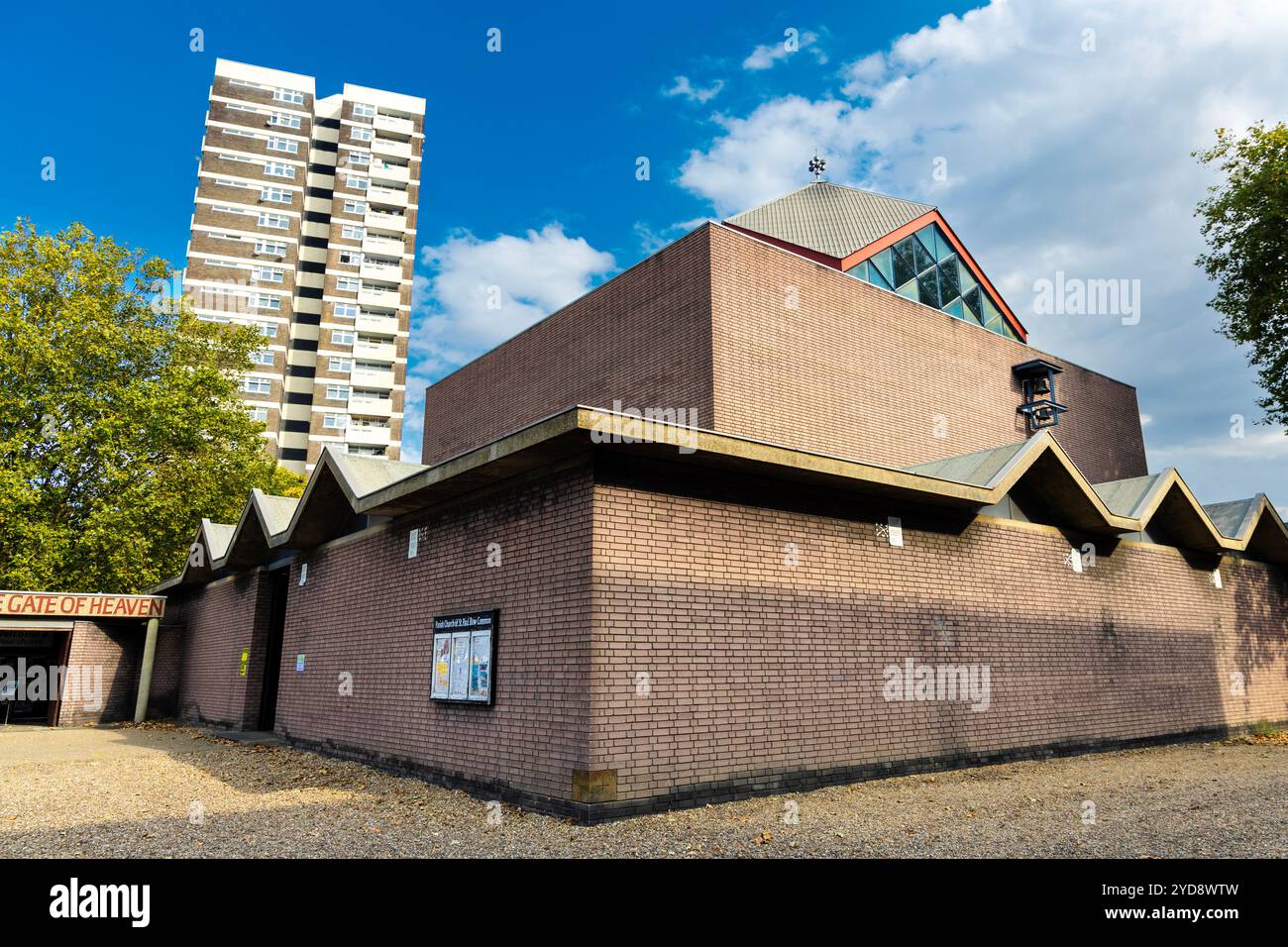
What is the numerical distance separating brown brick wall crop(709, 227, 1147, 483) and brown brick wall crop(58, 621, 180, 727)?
19238mm

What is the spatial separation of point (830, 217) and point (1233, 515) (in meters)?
13.0

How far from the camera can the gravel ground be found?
22.8ft

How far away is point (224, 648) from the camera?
66.1 feet

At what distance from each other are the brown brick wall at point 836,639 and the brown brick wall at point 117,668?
20745mm

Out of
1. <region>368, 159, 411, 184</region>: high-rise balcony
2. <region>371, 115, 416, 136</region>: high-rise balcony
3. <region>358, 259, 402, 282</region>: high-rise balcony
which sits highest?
<region>371, 115, 416, 136</region>: high-rise balcony

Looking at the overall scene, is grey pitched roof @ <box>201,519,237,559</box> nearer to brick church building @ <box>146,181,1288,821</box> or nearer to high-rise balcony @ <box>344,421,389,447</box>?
brick church building @ <box>146,181,1288,821</box>

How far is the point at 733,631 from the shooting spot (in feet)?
31.7

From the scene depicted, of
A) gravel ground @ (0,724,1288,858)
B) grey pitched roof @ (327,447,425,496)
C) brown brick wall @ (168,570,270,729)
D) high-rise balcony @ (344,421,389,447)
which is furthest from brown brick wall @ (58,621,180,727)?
high-rise balcony @ (344,421,389,447)

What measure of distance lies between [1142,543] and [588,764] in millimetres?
13343

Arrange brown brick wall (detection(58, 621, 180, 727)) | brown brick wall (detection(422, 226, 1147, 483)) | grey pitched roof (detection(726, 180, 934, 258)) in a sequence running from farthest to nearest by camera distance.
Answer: brown brick wall (detection(58, 621, 180, 727)), grey pitched roof (detection(726, 180, 934, 258)), brown brick wall (detection(422, 226, 1147, 483))

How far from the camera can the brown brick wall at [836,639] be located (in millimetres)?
8828

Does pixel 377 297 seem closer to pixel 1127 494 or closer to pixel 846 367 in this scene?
pixel 846 367

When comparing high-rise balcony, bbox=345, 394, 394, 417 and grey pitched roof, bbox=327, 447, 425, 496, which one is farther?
high-rise balcony, bbox=345, 394, 394, 417

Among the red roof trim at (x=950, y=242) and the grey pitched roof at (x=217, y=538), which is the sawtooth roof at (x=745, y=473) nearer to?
the grey pitched roof at (x=217, y=538)
